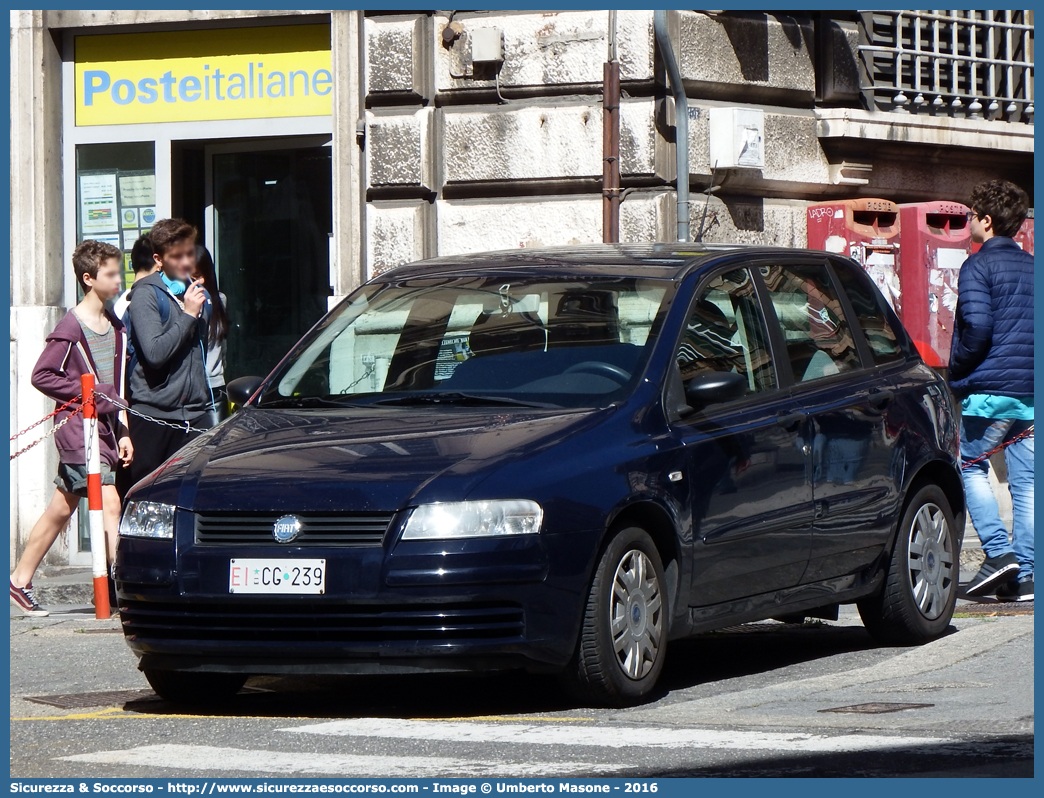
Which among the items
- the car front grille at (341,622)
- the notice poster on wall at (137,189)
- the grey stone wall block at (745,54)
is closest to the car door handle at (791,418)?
the car front grille at (341,622)

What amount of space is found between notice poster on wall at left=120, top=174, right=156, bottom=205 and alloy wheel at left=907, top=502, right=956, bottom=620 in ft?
22.4

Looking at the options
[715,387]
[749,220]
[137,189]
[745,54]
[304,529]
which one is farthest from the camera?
[137,189]

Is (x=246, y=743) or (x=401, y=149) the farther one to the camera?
(x=401, y=149)

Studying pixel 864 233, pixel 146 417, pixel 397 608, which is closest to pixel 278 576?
pixel 397 608

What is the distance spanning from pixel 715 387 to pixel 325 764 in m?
2.11

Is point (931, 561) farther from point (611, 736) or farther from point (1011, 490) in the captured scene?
point (611, 736)

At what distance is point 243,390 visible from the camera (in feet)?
24.6

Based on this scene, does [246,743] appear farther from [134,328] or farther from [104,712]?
[134,328]

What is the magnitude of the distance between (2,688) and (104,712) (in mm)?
1473

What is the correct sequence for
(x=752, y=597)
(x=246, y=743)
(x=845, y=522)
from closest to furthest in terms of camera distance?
1. (x=246, y=743)
2. (x=752, y=597)
3. (x=845, y=522)

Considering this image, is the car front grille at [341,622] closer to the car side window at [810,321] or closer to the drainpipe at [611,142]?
the car side window at [810,321]

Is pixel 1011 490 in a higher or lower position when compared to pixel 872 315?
lower

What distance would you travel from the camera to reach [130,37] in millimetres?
13203

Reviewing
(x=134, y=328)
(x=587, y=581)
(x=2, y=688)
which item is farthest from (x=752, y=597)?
(x=134, y=328)
